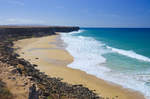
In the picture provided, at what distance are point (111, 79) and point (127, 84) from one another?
1.46 m

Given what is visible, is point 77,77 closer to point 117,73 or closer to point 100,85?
point 100,85

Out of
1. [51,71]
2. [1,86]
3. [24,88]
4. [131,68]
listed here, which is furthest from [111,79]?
[1,86]

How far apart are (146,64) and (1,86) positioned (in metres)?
16.0

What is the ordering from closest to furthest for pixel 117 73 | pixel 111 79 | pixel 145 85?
1. pixel 145 85
2. pixel 111 79
3. pixel 117 73

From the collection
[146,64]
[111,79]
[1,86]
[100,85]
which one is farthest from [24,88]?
[146,64]

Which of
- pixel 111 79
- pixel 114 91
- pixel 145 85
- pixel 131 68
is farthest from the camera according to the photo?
pixel 131 68

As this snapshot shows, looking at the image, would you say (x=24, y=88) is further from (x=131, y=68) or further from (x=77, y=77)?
(x=131, y=68)

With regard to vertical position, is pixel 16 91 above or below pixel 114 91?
above

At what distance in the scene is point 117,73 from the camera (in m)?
13.2

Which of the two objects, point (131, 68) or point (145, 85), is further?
point (131, 68)

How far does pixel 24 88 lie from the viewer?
602 cm

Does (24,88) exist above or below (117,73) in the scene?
above

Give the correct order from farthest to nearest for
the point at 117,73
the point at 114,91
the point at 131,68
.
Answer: the point at 131,68 → the point at 117,73 → the point at 114,91

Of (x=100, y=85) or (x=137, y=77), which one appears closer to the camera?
(x=100, y=85)
